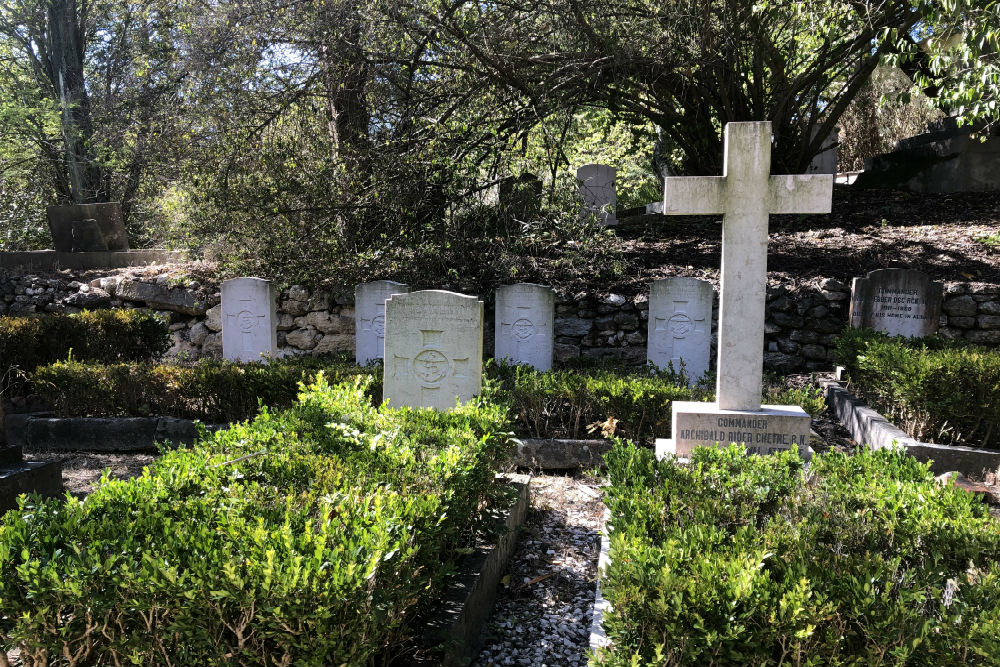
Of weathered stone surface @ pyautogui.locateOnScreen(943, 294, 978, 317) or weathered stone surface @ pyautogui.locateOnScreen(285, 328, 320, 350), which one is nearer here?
weathered stone surface @ pyautogui.locateOnScreen(943, 294, 978, 317)

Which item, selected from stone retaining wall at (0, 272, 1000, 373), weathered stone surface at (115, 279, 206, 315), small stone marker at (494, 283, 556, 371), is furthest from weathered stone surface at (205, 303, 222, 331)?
small stone marker at (494, 283, 556, 371)

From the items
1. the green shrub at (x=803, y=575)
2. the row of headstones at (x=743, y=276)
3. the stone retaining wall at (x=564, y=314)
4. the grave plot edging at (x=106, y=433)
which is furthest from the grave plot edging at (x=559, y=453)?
the stone retaining wall at (x=564, y=314)

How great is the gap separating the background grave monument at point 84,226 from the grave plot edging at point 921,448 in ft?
40.0

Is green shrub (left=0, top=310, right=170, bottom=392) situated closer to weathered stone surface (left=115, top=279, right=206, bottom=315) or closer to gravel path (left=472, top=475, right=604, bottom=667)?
weathered stone surface (left=115, top=279, right=206, bottom=315)

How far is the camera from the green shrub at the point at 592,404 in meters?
6.12

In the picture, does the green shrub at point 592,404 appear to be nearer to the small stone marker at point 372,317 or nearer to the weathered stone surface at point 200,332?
the small stone marker at point 372,317

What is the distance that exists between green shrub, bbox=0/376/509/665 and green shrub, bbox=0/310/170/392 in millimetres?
6134

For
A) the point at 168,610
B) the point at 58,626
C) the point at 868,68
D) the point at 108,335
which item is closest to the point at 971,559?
the point at 168,610

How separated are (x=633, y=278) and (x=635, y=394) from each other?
4.44 meters

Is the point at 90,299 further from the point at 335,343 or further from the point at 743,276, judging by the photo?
the point at 743,276

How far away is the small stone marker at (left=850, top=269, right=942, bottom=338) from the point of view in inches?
330

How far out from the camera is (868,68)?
1135 cm

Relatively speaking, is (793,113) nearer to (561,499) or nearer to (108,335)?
(561,499)

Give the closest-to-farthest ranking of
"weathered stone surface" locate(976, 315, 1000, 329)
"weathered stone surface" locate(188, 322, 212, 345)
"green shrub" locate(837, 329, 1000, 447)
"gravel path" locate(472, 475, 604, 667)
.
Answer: "gravel path" locate(472, 475, 604, 667), "green shrub" locate(837, 329, 1000, 447), "weathered stone surface" locate(976, 315, 1000, 329), "weathered stone surface" locate(188, 322, 212, 345)
